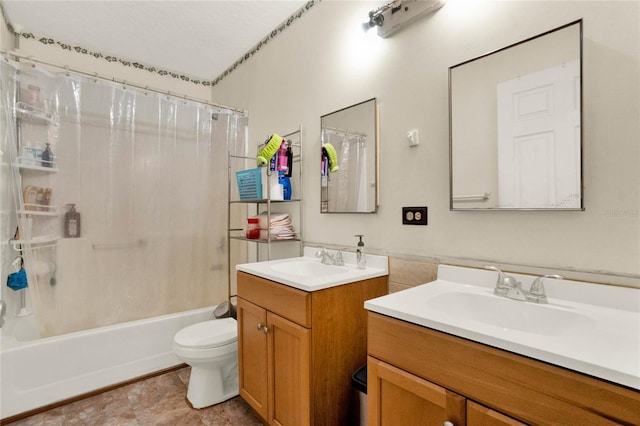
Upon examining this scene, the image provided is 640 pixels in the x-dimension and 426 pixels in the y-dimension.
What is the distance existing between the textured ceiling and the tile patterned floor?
2.58 metres

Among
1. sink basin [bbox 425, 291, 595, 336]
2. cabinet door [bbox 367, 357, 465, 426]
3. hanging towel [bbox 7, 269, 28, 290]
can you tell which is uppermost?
sink basin [bbox 425, 291, 595, 336]

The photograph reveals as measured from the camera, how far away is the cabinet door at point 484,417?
2.31 feet

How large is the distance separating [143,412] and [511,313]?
204cm

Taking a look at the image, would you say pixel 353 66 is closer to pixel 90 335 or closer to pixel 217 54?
pixel 217 54

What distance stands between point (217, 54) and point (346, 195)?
1.90 meters

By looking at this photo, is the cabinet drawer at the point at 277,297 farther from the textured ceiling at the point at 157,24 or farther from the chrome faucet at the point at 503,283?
the textured ceiling at the point at 157,24

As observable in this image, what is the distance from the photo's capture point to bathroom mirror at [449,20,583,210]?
1002mm

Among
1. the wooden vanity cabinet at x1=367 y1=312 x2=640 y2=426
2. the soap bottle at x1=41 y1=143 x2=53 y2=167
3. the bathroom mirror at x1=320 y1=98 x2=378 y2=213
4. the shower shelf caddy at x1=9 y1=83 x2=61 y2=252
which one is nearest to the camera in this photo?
the wooden vanity cabinet at x1=367 y1=312 x2=640 y2=426

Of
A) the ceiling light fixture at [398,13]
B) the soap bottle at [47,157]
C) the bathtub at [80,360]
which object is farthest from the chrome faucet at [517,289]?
the soap bottle at [47,157]

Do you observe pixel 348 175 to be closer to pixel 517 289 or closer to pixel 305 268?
pixel 305 268

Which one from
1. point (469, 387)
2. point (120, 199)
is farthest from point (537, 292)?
point (120, 199)

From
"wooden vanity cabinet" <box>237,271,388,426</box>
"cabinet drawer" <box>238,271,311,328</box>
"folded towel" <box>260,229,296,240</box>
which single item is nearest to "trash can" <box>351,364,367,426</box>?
"wooden vanity cabinet" <box>237,271,388,426</box>

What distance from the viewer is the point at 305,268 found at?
186 centimetres

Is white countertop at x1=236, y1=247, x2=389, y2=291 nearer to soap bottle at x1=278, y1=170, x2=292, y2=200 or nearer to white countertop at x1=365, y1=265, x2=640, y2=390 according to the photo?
white countertop at x1=365, y1=265, x2=640, y2=390
